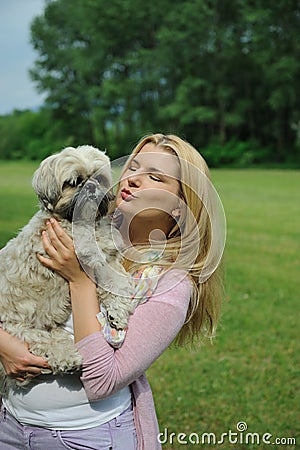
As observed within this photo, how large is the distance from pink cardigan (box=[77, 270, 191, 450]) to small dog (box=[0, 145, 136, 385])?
0.21 ft

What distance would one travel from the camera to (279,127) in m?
49.7

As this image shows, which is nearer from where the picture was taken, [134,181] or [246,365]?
[134,181]

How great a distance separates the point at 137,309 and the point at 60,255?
396 mm

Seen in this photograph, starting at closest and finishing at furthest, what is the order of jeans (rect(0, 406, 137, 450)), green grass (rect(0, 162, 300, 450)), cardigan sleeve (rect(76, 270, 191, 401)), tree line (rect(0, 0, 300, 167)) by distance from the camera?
1. cardigan sleeve (rect(76, 270, 191, 401))
2. jeans (rect(0, 406, 137, 450))
3. green grass (rect(0, 162, 300, 450))
4. tree line (rect(0, 0, 300, 167))

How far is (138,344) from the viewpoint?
2.59 metres

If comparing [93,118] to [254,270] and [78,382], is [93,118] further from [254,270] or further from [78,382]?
[78,382]

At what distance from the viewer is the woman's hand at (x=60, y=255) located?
9.05 feet

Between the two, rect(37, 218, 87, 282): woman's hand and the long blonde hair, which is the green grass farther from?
rect(37, 218, 87, 282): woman's hand

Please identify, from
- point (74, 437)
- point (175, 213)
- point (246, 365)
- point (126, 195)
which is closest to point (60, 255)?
point (126, 195)

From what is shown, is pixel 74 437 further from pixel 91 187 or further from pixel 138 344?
pixel 91 187

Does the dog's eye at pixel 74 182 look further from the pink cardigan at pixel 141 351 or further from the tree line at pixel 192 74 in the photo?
the tree line at pixel 192 74

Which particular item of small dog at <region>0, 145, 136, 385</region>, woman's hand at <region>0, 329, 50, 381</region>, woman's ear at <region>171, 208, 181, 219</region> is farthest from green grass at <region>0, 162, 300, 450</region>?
woman's hand at <region>0, 329, 50, 381</region>

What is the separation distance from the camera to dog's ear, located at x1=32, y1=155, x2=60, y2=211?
3.26m

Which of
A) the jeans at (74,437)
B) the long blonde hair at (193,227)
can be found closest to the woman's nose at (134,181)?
the long blonde hair at (193,227)
